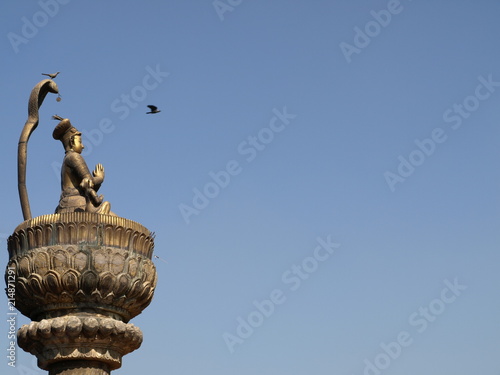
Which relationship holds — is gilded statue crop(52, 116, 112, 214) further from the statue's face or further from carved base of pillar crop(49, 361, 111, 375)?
carved base of pillar crop(49, 361, 111, 375)

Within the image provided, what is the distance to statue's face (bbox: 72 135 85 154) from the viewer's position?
13.8 metres

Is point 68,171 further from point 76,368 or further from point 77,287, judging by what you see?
point 76,368

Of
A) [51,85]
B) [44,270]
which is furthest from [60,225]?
[51,85]

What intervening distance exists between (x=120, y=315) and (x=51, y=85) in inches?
169

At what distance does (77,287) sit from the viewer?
39.4 ft

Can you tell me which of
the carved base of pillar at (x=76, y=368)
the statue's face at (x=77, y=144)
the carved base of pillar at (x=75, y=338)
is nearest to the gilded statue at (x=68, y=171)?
the statue's face at (x=77, y=144)

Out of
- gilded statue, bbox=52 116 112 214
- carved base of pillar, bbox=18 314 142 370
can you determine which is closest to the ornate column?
carved base of pillar, bbox=18 314 142 370

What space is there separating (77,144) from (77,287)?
289 centimetres

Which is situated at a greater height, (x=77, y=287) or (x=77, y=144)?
(x=77, y=144)

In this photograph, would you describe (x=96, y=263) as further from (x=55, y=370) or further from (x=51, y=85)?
(x=51, y=85)

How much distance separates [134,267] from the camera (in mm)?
12422

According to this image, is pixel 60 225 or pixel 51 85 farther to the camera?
pixel 51 85

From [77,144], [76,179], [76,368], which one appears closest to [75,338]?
[76,368]

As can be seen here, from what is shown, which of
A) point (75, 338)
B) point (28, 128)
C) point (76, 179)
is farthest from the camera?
point (28, 128)
